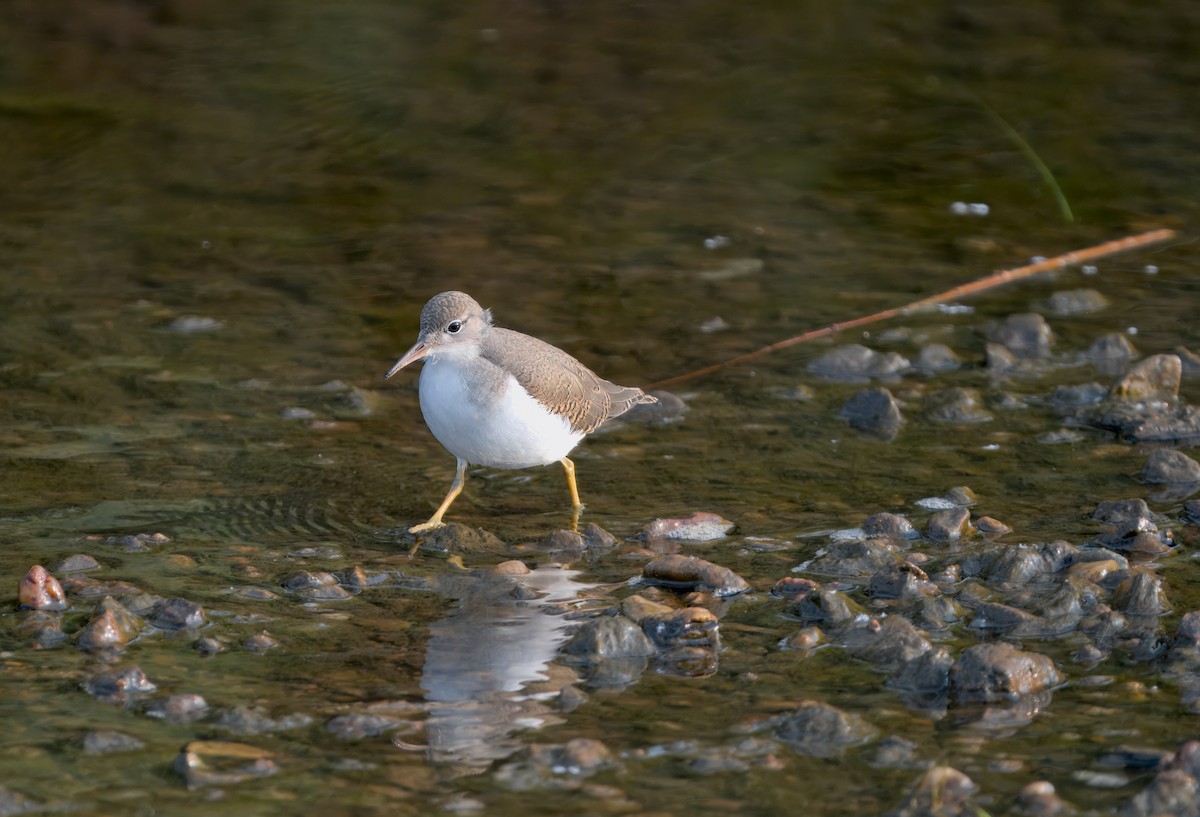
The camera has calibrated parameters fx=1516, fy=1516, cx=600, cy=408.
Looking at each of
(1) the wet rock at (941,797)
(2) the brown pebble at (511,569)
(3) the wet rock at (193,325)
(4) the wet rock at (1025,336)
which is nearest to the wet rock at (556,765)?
(1) the wet rock at (941,797)

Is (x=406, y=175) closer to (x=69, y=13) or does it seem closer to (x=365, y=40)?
(x=365, y=40)

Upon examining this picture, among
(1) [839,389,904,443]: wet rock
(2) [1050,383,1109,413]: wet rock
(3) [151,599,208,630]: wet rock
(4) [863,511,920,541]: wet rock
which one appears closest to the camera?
(3) [151,599,208,630]: wet rock

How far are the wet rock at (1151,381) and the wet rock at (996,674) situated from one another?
3.43 m

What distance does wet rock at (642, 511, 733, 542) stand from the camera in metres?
7.27

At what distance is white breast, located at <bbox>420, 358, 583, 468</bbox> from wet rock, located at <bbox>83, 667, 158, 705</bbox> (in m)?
2.19

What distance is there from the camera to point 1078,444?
27.2ft

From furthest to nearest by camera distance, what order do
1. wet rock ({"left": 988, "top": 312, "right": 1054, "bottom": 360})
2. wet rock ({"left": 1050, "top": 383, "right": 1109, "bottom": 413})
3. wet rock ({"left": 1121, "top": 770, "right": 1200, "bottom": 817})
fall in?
wet rock ({"left": 988, "top": 312, "right": 1054, "bottom": 360}), wet rock ({"left": 1050, "top": 383, "right": 1109, "bottom": 413}), wet rock ({"left": 1121, "top": 770, "right": 1200, "bottom": 817})

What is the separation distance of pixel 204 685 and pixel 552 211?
270 inches

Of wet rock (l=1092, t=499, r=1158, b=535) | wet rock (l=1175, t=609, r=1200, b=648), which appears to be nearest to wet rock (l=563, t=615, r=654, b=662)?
wet rock (l=1175, t=609, r=1200, b=648)

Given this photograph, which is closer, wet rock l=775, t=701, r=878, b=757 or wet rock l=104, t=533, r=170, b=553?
wet rock l=775, t=701, r=878, b=757

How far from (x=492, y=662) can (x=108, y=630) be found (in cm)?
152

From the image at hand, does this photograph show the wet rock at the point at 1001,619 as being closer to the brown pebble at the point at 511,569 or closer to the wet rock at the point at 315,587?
the brown pebble at the point at 511,569

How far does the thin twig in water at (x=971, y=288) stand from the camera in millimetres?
9500

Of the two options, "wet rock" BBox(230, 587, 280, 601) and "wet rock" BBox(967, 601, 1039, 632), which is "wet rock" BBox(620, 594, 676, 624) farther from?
"wet rock" BBox(230, 587, 280, 601)
